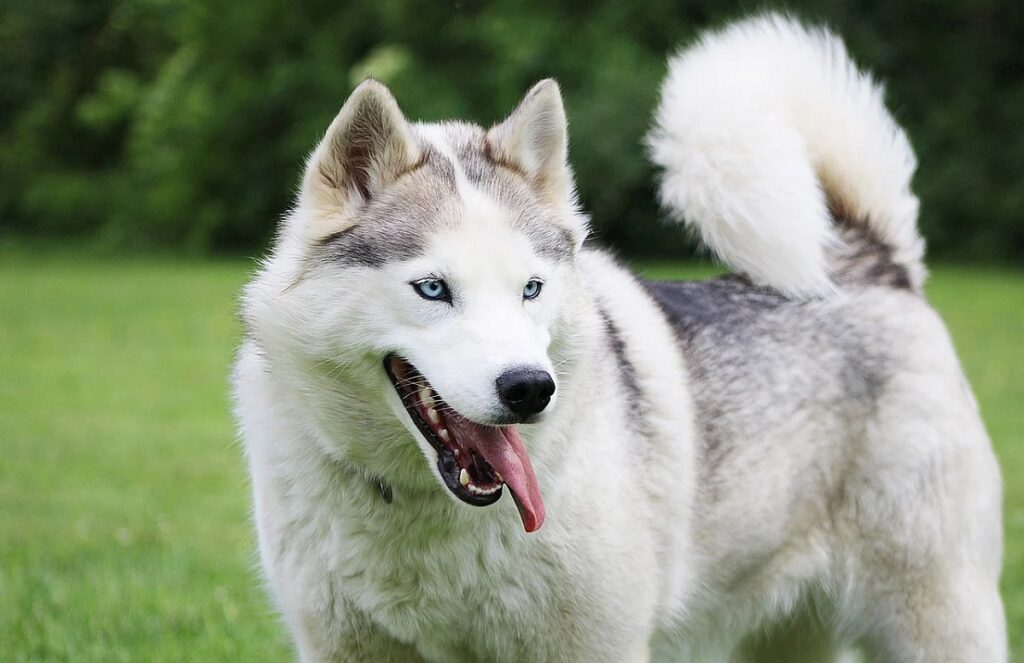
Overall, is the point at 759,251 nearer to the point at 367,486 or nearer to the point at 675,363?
the point at 675,363

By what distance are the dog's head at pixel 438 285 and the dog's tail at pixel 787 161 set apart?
2.72 ft

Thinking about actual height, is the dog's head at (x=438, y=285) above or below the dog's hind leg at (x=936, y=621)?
above

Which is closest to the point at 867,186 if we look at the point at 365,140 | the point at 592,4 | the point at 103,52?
the point at 365,140

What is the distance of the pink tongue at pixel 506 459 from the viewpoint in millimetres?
2441

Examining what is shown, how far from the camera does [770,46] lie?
3652mm

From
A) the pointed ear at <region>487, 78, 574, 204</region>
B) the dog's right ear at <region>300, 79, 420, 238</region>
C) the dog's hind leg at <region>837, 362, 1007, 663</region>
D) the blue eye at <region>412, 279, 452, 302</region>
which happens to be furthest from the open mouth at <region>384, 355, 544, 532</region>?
the dog's hind leg at <region>837, 362, 1007, 663</region>

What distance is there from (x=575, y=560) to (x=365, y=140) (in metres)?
1.01

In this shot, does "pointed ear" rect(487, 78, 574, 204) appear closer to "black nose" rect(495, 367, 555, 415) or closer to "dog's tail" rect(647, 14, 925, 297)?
"black nose" rect(495, 367, 555, 415)

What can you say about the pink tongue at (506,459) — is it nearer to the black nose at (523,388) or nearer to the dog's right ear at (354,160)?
the black nose at (523,388)

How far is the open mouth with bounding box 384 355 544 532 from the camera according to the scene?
244 cm

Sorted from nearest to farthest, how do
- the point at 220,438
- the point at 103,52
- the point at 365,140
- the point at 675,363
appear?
the point at 365,140, the point at 675,363, the point at 220,438, the point at 103,52

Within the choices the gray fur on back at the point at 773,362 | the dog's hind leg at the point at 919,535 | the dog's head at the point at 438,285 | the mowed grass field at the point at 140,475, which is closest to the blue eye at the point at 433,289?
the dog's head at the point at 438,285

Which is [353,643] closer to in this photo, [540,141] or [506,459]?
[506,459]

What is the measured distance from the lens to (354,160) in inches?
103
